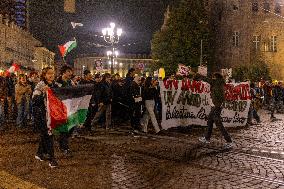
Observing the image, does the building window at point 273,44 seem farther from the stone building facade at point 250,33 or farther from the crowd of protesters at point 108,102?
the crowd of protesters at point 108,102

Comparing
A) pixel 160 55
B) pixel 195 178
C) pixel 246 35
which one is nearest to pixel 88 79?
pixel 195 178

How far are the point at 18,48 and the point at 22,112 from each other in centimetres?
4761

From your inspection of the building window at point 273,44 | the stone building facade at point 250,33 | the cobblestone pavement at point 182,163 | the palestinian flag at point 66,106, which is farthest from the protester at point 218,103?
the building window at point 273,44

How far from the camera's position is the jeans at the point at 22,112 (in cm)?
1555

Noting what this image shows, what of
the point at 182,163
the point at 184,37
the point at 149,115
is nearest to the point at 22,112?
the point at 149,115

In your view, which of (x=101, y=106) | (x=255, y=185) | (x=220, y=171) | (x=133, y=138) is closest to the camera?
(x=255, y=185)

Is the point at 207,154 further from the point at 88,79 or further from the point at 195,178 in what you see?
the point at 88,79

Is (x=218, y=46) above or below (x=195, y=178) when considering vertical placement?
above

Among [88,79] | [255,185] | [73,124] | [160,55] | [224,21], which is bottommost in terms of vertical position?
[255,185]

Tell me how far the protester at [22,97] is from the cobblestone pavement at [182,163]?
3.45 metres

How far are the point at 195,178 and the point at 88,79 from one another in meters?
8.17

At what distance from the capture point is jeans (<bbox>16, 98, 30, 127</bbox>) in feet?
51.0

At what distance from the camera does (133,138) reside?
12883 mm

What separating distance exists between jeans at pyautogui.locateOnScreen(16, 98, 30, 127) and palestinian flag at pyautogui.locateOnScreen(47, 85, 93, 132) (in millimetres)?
5957
